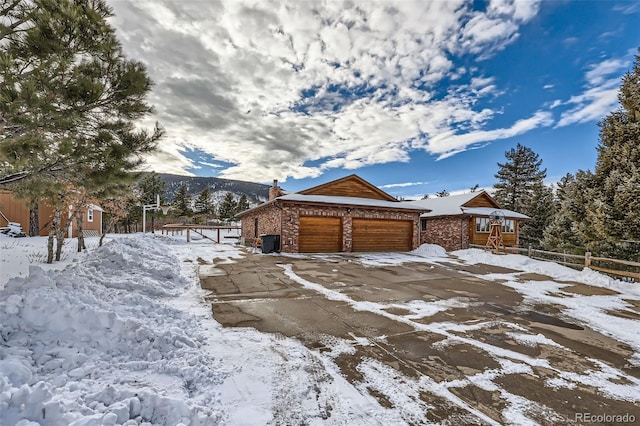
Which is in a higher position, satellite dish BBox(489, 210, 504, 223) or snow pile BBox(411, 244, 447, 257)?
satellite dish BBox(489, 210, 504, 223)

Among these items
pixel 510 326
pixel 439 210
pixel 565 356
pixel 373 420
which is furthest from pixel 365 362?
pixel 439 210

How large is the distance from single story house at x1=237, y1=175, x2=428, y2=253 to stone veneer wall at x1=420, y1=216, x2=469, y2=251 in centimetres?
450

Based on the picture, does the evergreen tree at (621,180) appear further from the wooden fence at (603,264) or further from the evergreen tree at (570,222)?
the wooden fence at (603,264)

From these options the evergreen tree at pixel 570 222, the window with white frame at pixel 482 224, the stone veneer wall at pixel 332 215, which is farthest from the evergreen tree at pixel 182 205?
the evergreen tree at pixel 570 222

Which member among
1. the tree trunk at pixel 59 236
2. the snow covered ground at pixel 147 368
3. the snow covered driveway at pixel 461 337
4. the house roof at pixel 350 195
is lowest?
the snow covered driveway at pixel 461 337

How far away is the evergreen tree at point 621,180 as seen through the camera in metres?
11.9

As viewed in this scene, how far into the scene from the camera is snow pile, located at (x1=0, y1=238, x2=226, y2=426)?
1.86 metres

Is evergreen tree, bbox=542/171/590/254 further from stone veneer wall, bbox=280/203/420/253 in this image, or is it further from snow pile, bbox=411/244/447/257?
stone veneer wall, bbox=280/203/420/253

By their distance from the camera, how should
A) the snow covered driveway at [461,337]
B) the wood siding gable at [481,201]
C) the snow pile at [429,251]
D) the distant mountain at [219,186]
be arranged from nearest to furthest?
1. the snow covered driveway at [461,337]
2. the snow pile at [429,251]
3. the wood siding gable at [481,201]
4. the distant mountain at [219,186]

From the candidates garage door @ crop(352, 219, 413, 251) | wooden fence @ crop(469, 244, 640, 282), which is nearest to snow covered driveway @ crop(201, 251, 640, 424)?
wooden fence @ crop(469, 244, 640, 282)

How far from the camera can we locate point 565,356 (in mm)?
3713

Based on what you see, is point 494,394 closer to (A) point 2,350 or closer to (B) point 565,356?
(B) point 565,356

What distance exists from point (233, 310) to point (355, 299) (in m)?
2.71

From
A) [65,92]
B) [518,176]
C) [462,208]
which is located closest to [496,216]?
[462,208]
